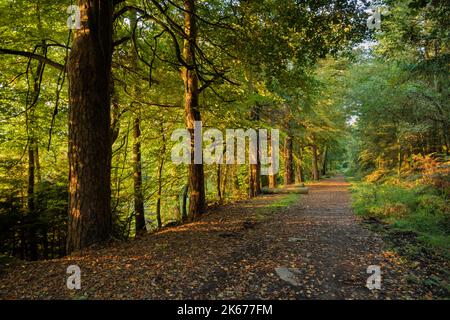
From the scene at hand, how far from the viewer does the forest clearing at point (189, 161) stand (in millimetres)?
3840

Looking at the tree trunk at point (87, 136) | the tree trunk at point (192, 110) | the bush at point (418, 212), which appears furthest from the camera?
the tree trunk at point (192, 110)

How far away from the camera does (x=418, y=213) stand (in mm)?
7465

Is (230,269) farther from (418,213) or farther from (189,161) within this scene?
(418,213)

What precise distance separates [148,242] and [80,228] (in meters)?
1.30

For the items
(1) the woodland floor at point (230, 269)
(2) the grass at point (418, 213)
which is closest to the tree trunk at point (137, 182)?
(1) the woodland floor at point (230, 269)

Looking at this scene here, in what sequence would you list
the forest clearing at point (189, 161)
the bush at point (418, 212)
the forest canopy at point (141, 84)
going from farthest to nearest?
the bush at point (418, 212) → the forest canopy at point (141, 84) → the forest clearing at point (189, 161)

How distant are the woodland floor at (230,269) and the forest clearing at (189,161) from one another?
0.10 ft

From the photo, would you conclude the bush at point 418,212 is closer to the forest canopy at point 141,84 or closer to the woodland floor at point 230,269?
the woodland floor at point 230,269

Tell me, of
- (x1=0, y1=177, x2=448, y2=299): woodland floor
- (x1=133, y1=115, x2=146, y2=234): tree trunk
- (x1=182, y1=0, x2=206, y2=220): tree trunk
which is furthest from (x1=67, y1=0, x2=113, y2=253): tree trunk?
(x1=133, y1=115, x2=146, y2=234): tree trunk

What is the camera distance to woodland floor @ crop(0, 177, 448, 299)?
11.2 feet

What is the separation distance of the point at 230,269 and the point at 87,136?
11.0 feet

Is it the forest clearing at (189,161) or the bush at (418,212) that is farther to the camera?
the bush at (418,212)

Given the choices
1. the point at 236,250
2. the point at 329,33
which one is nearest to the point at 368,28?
the point at 329,33

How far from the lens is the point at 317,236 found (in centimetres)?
606
